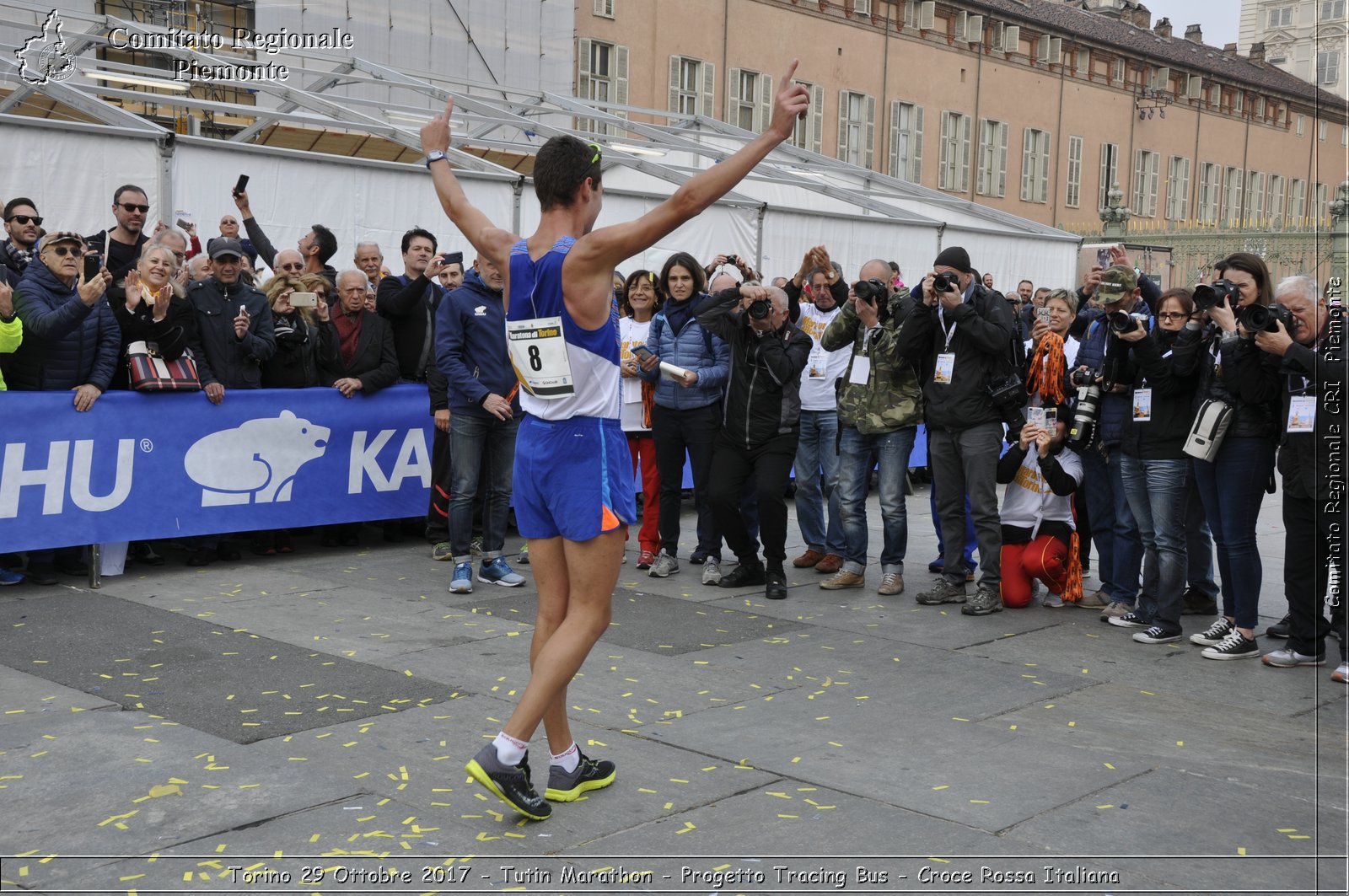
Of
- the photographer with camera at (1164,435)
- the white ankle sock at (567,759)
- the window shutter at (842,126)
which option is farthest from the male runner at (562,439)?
the window shutter at (842,126)

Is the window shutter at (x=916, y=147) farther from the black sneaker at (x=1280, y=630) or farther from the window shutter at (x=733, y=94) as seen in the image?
the black sneaker at (x=1280, y=630)

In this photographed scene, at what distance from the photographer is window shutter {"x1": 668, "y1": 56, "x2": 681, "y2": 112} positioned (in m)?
34.7

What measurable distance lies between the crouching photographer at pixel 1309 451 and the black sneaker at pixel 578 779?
3765 mm

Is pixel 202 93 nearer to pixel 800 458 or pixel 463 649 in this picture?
pixel 800 458

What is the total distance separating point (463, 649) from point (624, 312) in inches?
147

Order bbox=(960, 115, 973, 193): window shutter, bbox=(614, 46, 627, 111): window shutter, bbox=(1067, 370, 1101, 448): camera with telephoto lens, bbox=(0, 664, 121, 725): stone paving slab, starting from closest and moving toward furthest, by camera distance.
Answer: bbox=(0, 664, 121, 725): stone paving slab → bbox=(1067, 370, 1101, 448): camera with telephoto lens → bbox=(614, 46, 627, 111): window shutter → bbox=(960, 115, 973, 193): window shutter

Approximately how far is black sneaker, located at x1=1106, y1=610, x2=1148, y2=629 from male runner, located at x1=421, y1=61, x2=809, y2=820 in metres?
4.14

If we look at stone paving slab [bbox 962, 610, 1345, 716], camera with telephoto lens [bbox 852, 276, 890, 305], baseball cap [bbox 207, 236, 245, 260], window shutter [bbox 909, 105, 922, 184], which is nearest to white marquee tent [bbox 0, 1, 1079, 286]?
baseball cap [bbox 207, 236, 245, 260]

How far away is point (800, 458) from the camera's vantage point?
9.13 m

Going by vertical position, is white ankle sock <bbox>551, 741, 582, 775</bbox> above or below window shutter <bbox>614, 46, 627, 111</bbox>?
below

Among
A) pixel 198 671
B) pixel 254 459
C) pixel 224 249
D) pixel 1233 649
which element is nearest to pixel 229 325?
pixel 224 249

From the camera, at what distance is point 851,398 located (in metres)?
8.52

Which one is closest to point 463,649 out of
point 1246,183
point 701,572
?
point 701,572

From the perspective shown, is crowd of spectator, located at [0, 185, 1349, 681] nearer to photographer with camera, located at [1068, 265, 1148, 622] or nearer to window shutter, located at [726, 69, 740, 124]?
photographer with camera, located at [1068, 265, 1148, 622]
